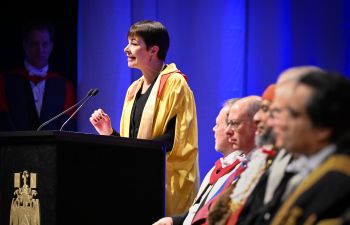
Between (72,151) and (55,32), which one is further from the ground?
(55,32)

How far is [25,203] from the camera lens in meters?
3.35

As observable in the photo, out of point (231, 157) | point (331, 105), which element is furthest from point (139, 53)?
point (331, 105)

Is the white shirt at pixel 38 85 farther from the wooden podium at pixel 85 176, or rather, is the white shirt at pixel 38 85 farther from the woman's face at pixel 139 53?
the wooden podium at pixel 85 176

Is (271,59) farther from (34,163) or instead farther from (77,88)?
(34,163)

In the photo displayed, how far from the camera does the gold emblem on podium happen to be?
331 centimetres

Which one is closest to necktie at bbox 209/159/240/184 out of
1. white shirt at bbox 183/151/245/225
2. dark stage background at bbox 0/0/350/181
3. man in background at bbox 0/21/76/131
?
white shirt at bbox 183/151/245/225

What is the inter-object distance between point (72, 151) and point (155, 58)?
3.54 ft

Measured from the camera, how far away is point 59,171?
329cm

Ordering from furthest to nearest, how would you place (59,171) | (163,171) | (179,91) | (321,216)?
(179,91) < (163,171) < (59,171) < (321,216)

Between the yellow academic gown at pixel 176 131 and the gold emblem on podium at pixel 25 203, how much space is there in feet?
2.87

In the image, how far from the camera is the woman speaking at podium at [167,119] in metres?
4.08

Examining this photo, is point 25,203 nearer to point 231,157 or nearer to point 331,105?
point 231,157

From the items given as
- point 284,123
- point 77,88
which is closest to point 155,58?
point 77,88

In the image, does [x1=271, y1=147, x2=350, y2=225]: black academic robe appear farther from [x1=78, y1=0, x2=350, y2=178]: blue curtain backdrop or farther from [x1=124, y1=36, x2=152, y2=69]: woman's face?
[x1=78, y1=0, x2=350, y2=178]: blue curtain backdrop
